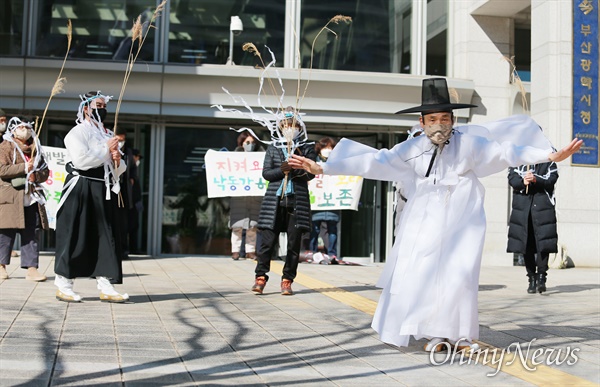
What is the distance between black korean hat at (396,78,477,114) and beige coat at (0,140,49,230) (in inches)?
230

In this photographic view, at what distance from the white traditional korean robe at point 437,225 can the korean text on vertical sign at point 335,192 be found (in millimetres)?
9934

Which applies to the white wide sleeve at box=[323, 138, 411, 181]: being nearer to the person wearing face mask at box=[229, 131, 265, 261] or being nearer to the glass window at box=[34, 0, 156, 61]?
the person wearing face mask at box=[229, 131, 265, 261]

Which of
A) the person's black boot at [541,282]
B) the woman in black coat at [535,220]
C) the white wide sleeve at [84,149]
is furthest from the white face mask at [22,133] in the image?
the person's black boot at [541,282]

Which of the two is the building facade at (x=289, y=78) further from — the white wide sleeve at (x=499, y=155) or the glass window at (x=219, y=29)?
the white wide sleeve at (x=499, y=155)

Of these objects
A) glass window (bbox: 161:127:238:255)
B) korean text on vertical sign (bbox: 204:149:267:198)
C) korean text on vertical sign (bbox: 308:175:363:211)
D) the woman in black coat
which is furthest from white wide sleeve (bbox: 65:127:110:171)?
glass window (bbox: 161:127:238:255)

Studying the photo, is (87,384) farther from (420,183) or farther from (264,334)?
(420,183)

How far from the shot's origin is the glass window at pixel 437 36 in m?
19.2

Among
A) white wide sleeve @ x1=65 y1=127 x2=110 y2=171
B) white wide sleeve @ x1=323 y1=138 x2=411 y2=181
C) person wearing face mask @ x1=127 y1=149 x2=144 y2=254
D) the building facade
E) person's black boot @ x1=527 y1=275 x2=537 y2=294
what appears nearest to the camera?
white wide sleeve @ x1=323 y1=138 x2=411 y2=181

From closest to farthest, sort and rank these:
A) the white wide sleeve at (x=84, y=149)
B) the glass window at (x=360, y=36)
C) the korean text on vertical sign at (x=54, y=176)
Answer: the white wide sleeve at (x=84, y=149), the korean text on vertical sign at (x=54, y=176), the glass window at (x=360, y=36)

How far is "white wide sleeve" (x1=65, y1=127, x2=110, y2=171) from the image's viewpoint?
902cm

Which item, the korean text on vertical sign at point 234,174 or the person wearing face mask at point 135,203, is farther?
the korean text on vertical sign at point 234,174

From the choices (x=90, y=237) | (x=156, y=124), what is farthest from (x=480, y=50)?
(x=90, y=237)

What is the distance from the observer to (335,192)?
685 inches

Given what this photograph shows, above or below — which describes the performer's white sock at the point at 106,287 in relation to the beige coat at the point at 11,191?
below
